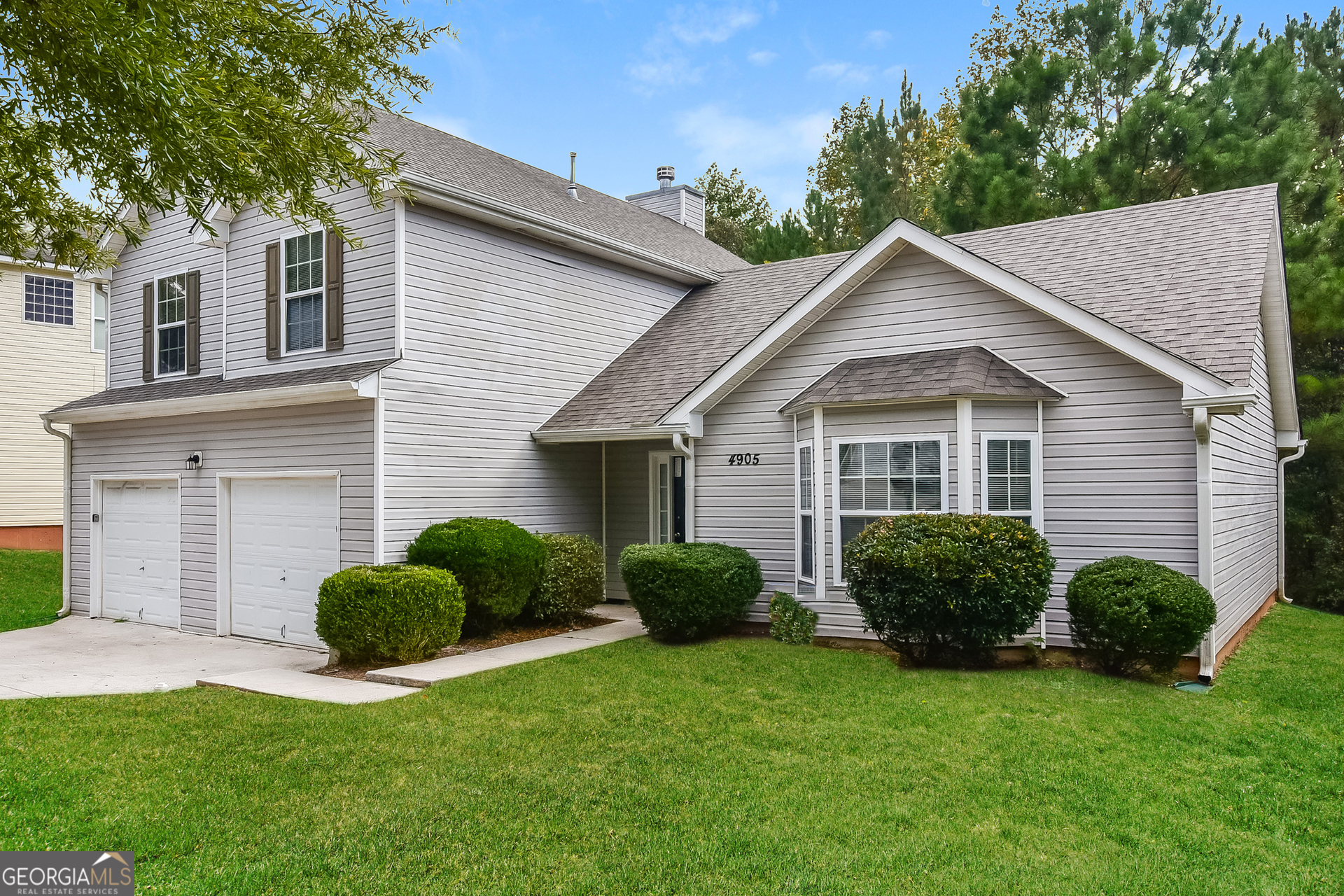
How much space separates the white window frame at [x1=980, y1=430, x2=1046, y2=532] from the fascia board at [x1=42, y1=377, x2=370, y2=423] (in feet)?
23.1

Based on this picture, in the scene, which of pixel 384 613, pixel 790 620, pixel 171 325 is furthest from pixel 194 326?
pixel 790 620

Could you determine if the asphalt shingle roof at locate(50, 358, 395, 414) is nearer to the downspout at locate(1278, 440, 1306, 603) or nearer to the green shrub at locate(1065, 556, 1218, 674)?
the green shrub at locate(1065, 556, 1218, 674)

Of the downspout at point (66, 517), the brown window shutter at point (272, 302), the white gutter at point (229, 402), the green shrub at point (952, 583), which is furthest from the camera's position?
the downspout at point (66, 517)

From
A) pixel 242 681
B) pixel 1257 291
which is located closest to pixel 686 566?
pixel 242 681

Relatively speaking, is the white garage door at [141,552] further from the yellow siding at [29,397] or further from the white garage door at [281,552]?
the yellow siding at [29,397]

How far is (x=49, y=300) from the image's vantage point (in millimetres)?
21844

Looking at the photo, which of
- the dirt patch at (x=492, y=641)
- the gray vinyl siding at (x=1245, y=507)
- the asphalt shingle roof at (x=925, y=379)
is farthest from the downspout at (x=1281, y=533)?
the dirt patch at (x=492, y=641)

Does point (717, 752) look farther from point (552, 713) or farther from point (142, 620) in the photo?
point (142, 620)

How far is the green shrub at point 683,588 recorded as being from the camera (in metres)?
10.4

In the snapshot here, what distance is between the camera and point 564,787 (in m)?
5.73

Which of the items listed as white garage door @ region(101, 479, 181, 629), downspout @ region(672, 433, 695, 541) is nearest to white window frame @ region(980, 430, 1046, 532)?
downspout @ region(672, 433, 695, 541)

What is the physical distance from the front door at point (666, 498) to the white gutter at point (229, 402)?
191 inches

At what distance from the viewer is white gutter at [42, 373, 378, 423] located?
10781 mm
